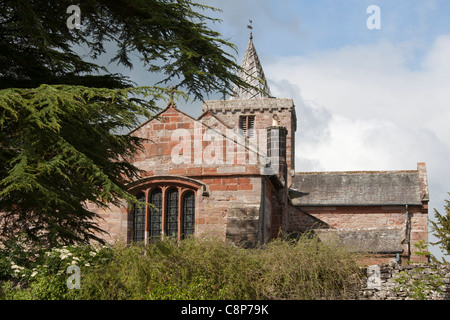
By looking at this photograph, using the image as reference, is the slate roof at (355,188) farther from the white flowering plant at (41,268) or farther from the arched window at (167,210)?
the white flowering plant at (41,268)

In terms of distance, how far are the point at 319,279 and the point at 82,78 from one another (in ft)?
21.4

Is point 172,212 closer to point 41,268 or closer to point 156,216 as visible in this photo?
point 156,216

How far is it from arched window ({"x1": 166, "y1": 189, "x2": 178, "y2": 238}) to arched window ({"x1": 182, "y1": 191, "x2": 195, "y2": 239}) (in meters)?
0.29

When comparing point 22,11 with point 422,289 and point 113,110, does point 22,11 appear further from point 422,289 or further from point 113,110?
point 422,289

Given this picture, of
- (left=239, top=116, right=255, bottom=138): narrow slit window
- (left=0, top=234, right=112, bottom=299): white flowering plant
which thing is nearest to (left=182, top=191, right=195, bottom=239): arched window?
(left=0, top=234, right=112, bottom=299): white flowering plant

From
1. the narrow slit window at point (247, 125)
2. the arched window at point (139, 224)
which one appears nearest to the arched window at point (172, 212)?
the arched window at point (139, 224)

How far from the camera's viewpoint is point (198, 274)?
11.6 m

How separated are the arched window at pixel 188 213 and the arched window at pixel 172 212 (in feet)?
0.95

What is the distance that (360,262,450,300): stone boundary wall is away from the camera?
12273mm

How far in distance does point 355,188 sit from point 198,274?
2365 centimetres

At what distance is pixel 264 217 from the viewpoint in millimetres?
19672

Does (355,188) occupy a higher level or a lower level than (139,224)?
higher

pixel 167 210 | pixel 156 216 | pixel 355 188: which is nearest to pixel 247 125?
pixel 355 188

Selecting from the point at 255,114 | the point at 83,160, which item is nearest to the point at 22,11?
the point at 83,160
